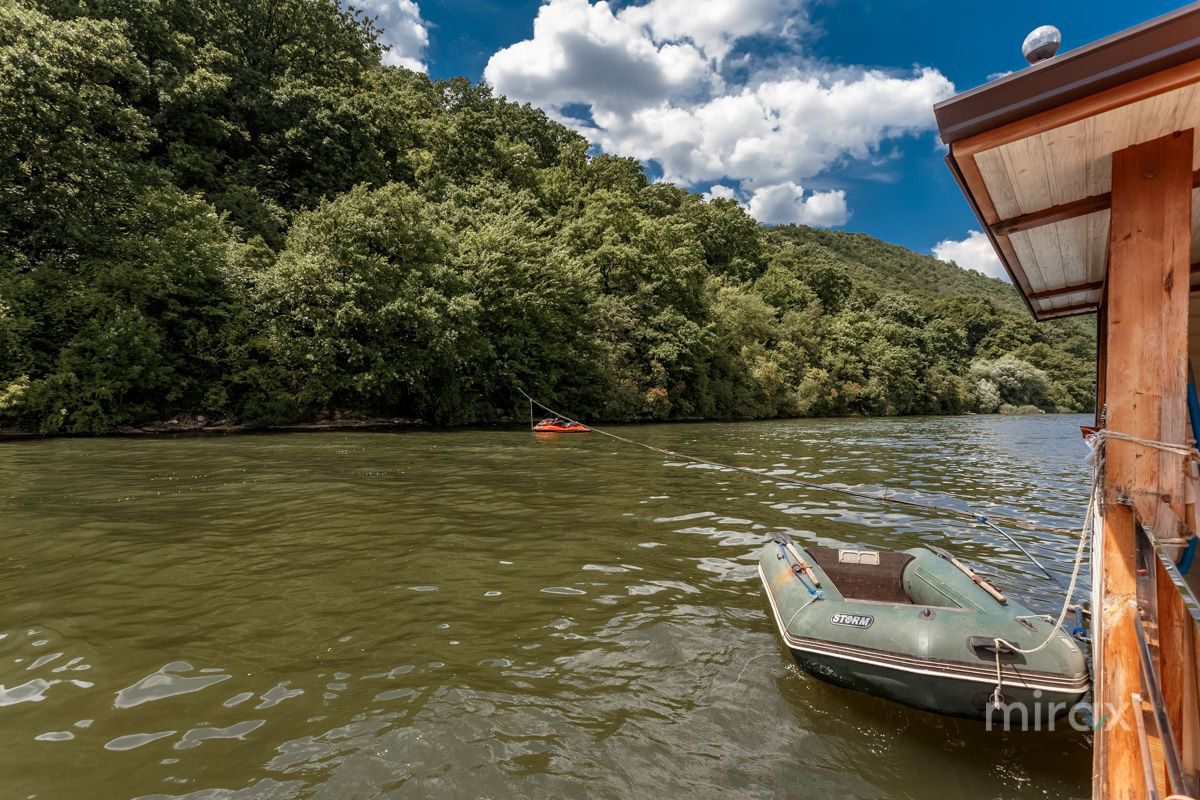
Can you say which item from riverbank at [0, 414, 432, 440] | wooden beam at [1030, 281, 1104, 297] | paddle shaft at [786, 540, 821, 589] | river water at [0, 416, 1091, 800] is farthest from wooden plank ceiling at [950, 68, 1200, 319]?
riverbank at [0, 414, 432, 440]

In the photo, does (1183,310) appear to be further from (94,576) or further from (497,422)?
(497,422)

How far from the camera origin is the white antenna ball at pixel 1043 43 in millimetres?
3188

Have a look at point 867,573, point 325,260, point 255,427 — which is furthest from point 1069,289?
point 255,427

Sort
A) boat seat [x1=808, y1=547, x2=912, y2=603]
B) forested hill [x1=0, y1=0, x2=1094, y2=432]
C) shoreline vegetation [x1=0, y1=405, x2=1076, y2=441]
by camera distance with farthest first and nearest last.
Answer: forested hill [x1=0, y1=0, x2=1094, y2=432]
shoreline vegetation [x1=0, y1=405, x2=1076, y2=441]
boat seat [x1=808, y1=547, x2=912, y2=603]

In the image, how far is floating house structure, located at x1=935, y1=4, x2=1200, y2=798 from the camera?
Result: 287cm

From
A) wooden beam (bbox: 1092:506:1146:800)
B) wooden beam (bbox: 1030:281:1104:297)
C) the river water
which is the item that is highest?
wooden beam (bbox: 1030:281:1104:297)

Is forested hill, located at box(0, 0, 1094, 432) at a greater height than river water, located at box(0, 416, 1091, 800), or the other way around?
forested hill, located at box(0, 0, 1094, 432)

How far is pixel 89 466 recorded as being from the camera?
13.6 meters

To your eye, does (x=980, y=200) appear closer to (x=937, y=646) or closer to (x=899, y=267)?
(x=937, y=646)

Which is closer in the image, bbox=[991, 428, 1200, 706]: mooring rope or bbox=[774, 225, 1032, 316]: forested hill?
bbox=[991, 428, 1200, 706]: mooring rope

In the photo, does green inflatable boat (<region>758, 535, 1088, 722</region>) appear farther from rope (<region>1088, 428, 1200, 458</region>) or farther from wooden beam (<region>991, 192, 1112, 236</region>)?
wooden beam (<region>991, 192, 1112, 236</region>)

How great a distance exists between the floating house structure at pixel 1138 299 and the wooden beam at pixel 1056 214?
1.79ft

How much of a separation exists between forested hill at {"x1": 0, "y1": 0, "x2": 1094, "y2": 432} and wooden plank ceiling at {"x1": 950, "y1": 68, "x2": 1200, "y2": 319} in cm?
2495

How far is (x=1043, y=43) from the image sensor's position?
320 centimetres
